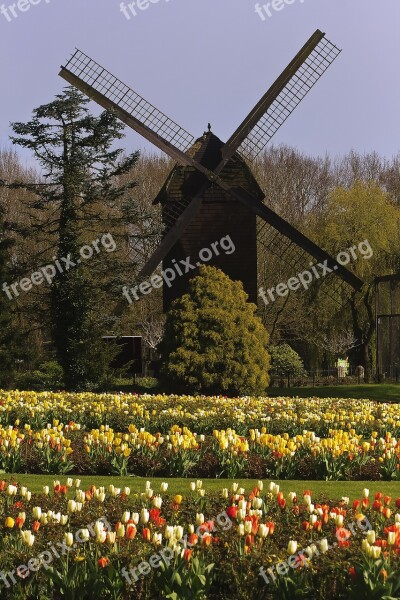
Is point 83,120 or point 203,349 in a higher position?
point 83,120

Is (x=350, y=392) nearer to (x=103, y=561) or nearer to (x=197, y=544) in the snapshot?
(x=197, y=544)

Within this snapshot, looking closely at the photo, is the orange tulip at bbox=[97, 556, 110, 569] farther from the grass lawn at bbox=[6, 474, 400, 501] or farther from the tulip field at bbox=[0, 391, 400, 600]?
the grass lawn at bbox=[6, 474, 400, 501]

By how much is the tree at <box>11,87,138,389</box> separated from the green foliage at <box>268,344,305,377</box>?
1033cm

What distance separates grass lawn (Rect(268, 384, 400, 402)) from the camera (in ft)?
102

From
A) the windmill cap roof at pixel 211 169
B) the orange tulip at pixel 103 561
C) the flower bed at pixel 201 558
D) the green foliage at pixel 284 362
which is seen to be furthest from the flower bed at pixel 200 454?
the green foliage at pixel 284 362

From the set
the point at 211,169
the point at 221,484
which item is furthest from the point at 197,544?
the point at 211,169

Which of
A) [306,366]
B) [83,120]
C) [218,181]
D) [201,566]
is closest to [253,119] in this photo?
[218,181]

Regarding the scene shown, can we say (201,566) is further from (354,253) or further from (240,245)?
(354,253)

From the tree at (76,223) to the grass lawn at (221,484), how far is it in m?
17.1

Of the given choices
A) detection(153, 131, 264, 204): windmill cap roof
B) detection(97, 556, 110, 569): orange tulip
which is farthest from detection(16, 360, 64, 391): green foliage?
detection(97, 556, 110, 569): orange tulip

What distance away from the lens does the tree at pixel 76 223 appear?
97.6 feet

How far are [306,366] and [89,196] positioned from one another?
69.7 ft

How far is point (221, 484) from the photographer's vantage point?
11828 millimetres

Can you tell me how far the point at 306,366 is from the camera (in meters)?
48.9
